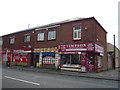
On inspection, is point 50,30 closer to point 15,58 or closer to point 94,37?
point 94,37

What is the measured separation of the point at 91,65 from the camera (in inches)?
607

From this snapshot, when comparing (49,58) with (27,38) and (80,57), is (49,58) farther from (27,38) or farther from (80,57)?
(27,38)

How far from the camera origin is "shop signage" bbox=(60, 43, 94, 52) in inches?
598

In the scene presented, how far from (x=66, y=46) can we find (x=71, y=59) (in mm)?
1961

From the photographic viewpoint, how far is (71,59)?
16.8m

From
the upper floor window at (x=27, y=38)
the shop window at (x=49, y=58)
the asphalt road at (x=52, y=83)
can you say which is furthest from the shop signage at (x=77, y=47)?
the upper floor window at (x=27, y=38)

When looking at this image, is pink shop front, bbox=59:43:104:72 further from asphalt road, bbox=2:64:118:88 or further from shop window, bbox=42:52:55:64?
asphalt road, bbox=2:64:118:88

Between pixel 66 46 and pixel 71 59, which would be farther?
pixel 66 46

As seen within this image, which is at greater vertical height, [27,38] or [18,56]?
[27,38]

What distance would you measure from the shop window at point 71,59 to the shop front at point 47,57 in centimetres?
111

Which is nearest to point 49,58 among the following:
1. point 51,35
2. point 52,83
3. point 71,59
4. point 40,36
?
point 51,35

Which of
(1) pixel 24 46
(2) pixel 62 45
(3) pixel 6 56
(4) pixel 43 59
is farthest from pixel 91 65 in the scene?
(3) pixel 6 56

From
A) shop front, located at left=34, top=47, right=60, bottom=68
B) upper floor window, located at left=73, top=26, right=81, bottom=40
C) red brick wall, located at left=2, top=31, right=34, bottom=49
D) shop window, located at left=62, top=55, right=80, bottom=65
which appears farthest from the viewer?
red brick wall, located at left=2, top=31, right=34, bottom=49

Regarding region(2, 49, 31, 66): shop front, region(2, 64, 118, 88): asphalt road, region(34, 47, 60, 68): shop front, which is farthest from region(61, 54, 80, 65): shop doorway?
region(2, 49, 31, 66): shop front
